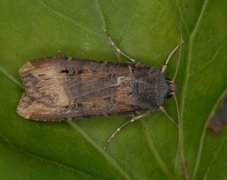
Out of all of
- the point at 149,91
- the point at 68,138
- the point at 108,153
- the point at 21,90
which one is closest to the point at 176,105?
the point at 149,91

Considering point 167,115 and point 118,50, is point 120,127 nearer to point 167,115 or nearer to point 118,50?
point 167,115

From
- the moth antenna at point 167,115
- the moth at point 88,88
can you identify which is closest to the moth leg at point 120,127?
the moth at point 88,88

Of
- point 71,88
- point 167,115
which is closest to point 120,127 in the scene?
point 167,115

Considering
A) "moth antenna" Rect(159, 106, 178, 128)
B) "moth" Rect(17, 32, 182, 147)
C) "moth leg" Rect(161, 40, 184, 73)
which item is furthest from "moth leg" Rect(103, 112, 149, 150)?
"moth leg" Rect(161, 40, 184, 73)

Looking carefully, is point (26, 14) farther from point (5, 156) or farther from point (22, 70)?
point (5, 156)

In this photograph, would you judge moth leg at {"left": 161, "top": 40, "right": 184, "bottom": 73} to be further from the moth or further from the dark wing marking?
the dark wing marking

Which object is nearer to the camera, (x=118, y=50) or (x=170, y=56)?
(x=118, y=50)

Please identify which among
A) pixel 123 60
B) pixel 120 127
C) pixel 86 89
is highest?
pixel 123 60
